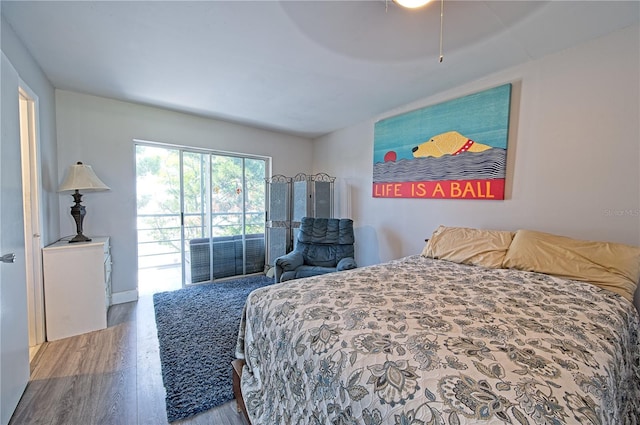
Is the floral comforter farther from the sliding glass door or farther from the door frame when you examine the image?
the sliding glass door

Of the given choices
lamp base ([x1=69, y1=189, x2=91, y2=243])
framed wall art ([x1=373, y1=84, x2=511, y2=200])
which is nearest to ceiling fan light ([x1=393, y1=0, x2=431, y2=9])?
framed wall art ([x1=373, y1=84, x2=511, y2=200])

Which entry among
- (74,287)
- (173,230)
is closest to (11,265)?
(74,287)

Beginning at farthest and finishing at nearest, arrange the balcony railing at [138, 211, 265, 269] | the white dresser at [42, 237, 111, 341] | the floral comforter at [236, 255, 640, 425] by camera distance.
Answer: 1. the balcony railing at [138, 211, 265, 269]
2. the white dresser at [42, 237, 111, 341]
3. the floral comforter at [236, 255, 640, 425]

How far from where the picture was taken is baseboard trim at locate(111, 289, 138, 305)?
311 centimetres

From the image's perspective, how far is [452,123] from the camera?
8.72 ft

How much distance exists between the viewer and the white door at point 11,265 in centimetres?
137

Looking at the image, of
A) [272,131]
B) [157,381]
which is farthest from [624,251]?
[272,131]

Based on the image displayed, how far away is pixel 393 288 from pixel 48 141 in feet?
11.2

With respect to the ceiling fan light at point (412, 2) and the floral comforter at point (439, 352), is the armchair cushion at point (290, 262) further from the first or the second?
the ceiling fan light at point (412, 2)

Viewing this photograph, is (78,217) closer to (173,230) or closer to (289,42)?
(173,230)

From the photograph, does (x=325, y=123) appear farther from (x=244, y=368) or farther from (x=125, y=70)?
(x=244, y=368)

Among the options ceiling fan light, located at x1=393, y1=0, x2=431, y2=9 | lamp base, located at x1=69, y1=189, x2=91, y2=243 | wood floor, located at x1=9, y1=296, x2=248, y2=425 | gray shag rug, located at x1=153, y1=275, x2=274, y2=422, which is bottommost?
wood floor, located at x1=9, y1=296, x2=248, y2=425

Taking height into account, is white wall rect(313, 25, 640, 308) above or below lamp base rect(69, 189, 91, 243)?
above

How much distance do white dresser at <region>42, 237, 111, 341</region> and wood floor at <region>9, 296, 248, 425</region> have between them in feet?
0.39
